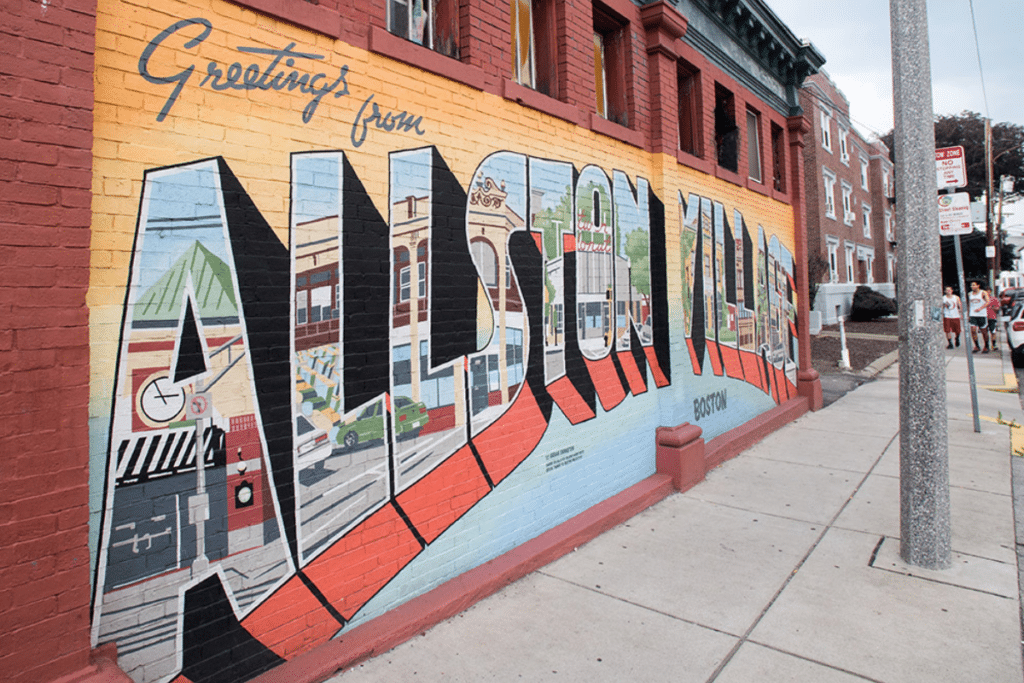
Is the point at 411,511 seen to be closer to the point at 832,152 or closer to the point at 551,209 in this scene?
the point at 551,209

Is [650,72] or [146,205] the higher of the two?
[650,72]

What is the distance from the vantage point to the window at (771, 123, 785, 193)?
1089cm

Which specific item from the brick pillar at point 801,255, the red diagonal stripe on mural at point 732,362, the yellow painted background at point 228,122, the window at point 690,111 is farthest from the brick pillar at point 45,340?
the brick pillar at point 801,255

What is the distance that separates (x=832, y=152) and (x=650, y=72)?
2552 cm

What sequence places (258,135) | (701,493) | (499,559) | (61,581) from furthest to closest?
(701,493)
(499,559)
(258,135)
(61,581)

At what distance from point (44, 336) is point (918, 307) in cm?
550

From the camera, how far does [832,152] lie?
91.1 feet

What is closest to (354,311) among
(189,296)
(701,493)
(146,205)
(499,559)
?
(189,296)

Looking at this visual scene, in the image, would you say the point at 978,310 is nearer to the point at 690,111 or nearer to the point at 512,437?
the point at 690,111

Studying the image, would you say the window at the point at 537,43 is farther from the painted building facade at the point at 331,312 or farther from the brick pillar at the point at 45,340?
the brick pillar at the point at 45,340

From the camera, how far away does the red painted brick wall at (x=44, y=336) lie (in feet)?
7.37

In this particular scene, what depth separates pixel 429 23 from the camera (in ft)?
14.8

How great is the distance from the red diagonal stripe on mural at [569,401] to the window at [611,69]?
10.3 ft

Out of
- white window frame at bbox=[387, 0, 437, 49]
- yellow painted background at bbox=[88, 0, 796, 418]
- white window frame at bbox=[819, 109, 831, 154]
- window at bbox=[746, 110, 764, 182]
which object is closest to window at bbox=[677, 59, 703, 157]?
window at bbox=[746, 110, 764, 182]
